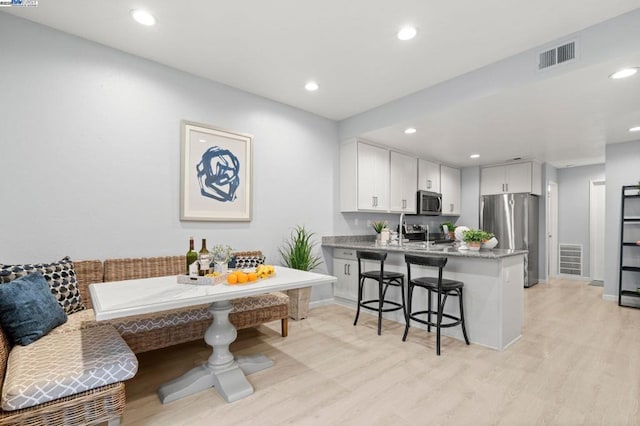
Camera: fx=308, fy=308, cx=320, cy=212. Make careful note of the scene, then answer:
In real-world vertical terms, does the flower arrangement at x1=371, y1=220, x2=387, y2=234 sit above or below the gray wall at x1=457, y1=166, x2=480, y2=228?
below

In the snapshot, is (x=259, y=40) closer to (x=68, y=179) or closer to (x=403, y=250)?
(x=68, y=179)

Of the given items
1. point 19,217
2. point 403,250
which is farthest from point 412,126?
point 19,217

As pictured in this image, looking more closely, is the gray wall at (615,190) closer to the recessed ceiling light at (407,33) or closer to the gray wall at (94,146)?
the recessed ceiling light at (407,33)

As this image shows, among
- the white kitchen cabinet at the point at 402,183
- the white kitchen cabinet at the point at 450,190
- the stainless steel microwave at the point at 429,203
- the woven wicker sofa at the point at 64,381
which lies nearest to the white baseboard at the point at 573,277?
the white kitchen cabinet at the point at 450,190

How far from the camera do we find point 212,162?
3.47 metres

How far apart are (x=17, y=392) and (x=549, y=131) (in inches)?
219

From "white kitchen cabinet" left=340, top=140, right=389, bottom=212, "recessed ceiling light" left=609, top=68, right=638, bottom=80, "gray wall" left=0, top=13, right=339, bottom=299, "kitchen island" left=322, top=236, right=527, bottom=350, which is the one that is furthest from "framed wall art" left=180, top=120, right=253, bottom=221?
"recessed ceiling light" left=609, top=68, right=638, bottom=80

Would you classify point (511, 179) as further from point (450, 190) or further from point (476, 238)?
point (476, 238)

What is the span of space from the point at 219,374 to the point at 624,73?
4056 millimetres

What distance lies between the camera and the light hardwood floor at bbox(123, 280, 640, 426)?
6.40 ft

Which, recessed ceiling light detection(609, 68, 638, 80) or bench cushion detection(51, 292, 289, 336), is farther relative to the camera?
recessed ceiling light detection(609, 68, 638, 80)

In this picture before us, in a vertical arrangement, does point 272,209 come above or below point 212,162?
below

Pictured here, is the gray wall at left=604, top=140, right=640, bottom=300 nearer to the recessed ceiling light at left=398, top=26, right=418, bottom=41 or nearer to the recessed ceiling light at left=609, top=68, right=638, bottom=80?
the recessed ceiling light at left=609, top=68, right=638, bottom=80

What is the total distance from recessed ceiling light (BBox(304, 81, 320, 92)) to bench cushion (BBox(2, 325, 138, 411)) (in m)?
3.04
